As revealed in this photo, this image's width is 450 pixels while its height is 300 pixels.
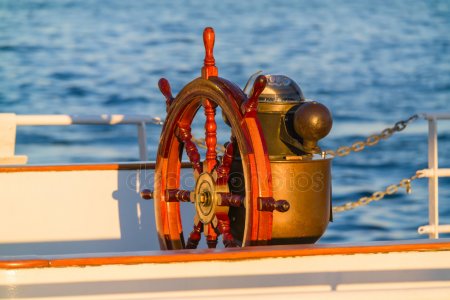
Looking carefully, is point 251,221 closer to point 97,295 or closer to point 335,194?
point 97,295

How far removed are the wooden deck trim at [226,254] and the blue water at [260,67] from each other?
759 cm

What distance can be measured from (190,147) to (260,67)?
15995mm

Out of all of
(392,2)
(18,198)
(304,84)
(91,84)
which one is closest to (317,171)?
(18,198)

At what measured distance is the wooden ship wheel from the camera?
3.02 meters

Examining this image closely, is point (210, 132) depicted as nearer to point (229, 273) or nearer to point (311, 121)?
point (311, 121)

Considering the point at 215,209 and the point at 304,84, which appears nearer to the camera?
the point at 215,209

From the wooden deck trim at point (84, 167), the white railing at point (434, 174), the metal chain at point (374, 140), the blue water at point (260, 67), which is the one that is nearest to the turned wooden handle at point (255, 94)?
the wooden deck trim at point (84, 167)

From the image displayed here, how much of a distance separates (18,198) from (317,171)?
150 centimetres

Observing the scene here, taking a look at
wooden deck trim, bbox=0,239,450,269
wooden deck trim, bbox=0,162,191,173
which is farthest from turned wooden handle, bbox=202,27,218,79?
wooden deck trim, bbox=0,162,191,173

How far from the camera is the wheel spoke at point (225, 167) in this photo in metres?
3.20

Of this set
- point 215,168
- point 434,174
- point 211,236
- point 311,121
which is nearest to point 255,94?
point 311,121

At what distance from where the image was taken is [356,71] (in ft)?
64.7

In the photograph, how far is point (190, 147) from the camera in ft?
11.1

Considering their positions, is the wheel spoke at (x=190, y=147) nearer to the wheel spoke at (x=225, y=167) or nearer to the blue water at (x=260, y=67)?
the wheel spoke at (x=225, y=167)
